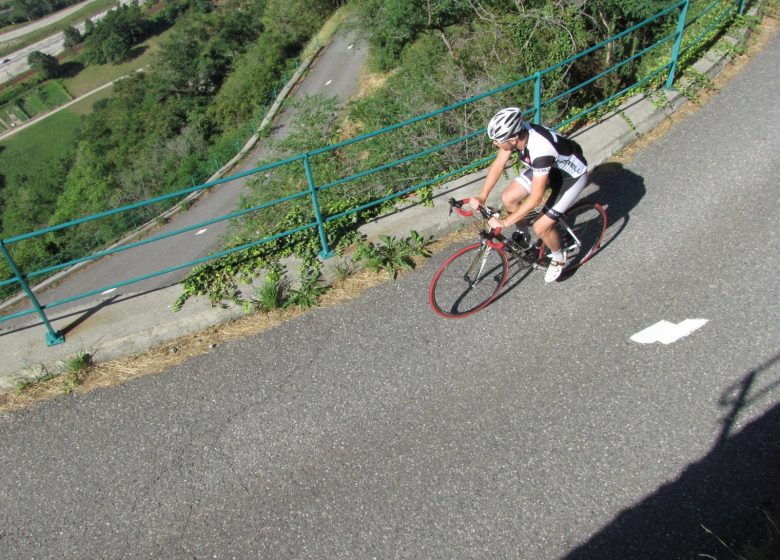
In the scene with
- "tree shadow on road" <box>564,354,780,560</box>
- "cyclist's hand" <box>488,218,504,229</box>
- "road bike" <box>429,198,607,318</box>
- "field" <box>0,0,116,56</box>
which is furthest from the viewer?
"field" <box>0,0,116,56</box>

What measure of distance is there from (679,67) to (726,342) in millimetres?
6222

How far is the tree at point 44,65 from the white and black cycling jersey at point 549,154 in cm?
10662

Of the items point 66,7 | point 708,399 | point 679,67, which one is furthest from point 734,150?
point 66,7

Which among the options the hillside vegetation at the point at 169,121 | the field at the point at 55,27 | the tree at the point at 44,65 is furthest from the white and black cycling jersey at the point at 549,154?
the field at the point at 55,27

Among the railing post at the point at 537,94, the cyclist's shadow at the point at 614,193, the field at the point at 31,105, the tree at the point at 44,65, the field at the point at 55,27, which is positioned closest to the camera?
the cyclist's shadow at the point at 614,193

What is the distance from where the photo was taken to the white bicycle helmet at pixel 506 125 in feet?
14.1

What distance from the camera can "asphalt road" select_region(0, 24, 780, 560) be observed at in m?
3.56

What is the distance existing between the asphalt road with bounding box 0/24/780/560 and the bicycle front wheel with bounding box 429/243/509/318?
15 cm

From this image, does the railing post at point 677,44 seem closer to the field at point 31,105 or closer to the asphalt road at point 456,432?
the asphalt road at point 456,432

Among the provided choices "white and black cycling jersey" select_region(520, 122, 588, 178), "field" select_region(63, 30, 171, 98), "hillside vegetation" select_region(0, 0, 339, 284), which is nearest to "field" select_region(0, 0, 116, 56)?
"field" select_region(63, 30, 171, 98)

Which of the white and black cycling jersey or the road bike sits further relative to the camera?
the road bike

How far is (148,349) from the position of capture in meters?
5.36

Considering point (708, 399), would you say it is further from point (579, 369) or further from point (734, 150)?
point (734, 150)

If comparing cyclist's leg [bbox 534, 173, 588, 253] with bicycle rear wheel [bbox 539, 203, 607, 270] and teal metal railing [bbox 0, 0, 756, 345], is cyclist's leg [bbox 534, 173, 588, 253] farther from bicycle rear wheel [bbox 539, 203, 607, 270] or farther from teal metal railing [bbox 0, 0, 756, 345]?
teal metal railing [bbox 0, 0, 756, 345]
